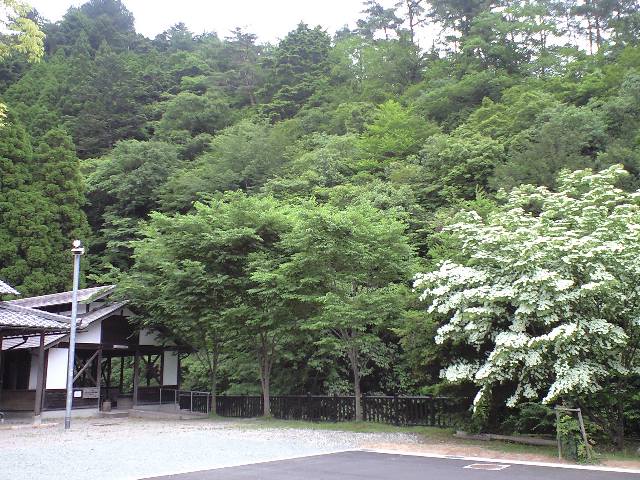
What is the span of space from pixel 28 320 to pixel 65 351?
4905mm

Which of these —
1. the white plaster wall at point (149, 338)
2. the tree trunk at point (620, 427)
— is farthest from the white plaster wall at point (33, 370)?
the tree trunk at point (620, 427)

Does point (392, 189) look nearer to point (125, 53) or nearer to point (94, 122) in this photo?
point (94, 122)

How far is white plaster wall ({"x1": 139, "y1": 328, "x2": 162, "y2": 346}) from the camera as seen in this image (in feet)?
79.1

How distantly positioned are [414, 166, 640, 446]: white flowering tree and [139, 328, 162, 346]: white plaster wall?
48.5 feet

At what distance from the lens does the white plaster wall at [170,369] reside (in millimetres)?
26188

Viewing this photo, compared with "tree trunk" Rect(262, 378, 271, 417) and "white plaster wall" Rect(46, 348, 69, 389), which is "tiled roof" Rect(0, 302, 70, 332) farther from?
"tree trunk" Rect(262, 378, 271, 417)

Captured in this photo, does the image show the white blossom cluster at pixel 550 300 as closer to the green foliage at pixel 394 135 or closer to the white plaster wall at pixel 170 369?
the white plaster wall at pixel 170 369

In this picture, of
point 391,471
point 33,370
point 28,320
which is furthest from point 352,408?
point 33,370

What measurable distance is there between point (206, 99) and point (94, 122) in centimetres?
904

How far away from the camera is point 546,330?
11406 millimetres

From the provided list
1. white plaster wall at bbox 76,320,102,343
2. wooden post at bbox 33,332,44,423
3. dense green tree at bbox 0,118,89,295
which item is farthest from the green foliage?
wooden post at bbox 33,332,44,423

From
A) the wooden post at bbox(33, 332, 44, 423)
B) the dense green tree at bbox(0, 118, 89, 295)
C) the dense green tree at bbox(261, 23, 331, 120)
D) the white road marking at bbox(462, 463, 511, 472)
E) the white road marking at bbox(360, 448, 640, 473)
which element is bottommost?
the white road marking at bbox(360, 448, 640, 473)

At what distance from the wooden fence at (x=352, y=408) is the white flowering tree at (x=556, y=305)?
3.20 meters

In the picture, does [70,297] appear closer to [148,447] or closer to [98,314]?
[98,314]
